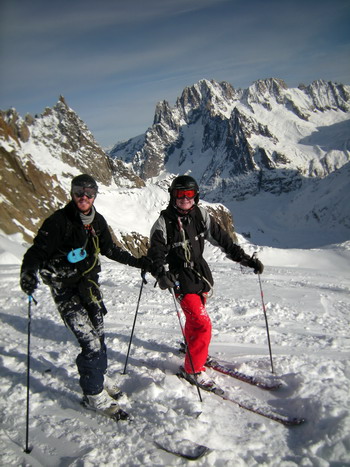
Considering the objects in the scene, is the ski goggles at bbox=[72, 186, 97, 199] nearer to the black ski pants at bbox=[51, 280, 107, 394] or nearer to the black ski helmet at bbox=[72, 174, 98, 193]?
the black ski helmet at bbox=[72, 174, 98, 193]

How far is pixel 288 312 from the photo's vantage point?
877 cm

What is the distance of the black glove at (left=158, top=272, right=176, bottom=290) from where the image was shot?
14.5 ft

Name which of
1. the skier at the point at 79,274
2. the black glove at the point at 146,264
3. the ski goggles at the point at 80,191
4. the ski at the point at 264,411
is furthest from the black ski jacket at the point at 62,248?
the ski at the point at 264,411

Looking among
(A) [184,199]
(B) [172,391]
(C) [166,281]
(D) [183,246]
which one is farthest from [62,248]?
(B) [172,391]

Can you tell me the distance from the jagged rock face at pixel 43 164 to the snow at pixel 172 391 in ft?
64.1

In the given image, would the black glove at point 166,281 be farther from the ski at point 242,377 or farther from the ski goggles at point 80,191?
the ski at point 242,377

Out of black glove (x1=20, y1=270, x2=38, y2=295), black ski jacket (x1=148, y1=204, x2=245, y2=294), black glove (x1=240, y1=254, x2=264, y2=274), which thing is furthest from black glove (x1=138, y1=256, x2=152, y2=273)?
black glove (x1=240, y1=254, x2=264, y2=274)

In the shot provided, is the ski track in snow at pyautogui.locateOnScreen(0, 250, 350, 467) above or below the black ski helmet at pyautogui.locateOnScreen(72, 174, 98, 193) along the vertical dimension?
below

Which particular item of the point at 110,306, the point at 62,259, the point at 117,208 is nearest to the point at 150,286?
the point at 110,306

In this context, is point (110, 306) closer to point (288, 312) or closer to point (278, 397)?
point (288, 312)

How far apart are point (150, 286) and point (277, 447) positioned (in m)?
8.27

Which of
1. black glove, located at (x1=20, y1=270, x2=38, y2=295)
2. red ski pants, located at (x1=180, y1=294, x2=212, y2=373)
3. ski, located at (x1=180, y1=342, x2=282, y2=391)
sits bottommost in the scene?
ski, located at (x1=180, y1=342, x2=282, y2=391)

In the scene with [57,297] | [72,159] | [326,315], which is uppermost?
[72,159]

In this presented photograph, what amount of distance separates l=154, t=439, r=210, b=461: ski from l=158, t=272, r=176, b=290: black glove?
177 centimetres
